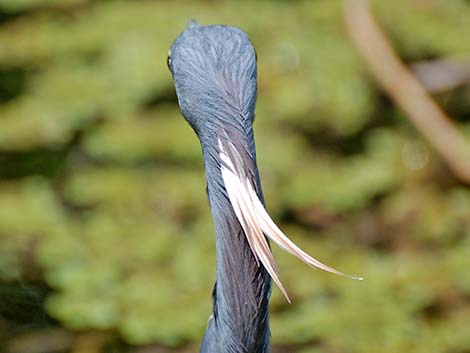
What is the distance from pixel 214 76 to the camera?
2.09 m

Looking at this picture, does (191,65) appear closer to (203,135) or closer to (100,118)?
(203,135)

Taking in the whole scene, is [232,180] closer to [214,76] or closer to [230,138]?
[230,138]

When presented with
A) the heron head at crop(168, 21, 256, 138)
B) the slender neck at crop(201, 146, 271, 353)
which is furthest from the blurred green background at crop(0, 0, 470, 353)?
the heron head at crop(168, 21, 256, 138)

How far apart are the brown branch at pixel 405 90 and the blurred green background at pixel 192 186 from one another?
0.06 m

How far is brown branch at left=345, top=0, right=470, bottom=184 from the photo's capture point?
12.0 ft

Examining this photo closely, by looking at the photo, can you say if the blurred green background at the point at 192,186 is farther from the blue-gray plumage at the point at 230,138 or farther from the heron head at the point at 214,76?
the heron head at the point at 214,76

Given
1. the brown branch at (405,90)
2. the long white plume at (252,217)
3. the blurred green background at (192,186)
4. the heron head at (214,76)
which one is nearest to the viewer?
the long white plume at (252,217)

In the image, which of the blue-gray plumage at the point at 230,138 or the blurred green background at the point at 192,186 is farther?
the blurred green background at the point at 192,186

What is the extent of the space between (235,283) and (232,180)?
191 mm

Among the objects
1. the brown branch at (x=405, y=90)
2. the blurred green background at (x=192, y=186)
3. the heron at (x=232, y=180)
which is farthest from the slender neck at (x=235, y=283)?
the brown branch at (x=405, y=90)

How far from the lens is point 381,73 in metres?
3.87

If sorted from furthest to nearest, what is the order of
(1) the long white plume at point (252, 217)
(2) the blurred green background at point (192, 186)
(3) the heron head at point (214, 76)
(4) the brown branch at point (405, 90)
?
1. (4) the brown branch at point (405, 90)
2. (2) the blurred green background at point (192, 186)
3. (3) the heron head at point (214, 76)
4. (1) the long white plume at point (252, 217)

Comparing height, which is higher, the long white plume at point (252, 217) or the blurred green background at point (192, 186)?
the long white plume at point (252, 217)

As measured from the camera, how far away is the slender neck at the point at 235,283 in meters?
2.02
